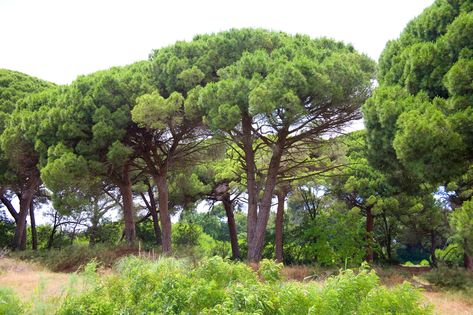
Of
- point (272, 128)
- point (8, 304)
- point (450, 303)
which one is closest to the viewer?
point (8, 304)

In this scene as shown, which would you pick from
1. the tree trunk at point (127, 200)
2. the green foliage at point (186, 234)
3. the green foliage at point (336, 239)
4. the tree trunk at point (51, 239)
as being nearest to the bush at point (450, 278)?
the green foliage at point (336, 239)

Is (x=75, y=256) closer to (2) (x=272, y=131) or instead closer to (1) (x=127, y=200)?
(1) (x=127, y=200)

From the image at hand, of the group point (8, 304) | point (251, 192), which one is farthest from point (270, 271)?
point (251, 192)

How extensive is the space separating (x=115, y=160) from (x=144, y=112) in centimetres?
227

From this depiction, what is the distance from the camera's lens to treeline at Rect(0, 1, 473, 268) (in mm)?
8953

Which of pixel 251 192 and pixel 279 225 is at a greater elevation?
pixel 251 192

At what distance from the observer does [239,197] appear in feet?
70.4

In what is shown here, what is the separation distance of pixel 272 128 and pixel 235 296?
29.4 ft

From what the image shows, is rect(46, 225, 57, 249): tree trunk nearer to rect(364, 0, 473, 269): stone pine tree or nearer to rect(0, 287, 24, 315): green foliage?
rect(364, 0, 473, 269): stone pine tree

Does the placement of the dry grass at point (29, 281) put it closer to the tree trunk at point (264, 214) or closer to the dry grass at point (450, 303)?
the tree trunk at point (264, 214)

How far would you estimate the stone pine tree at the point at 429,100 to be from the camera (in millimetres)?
8195

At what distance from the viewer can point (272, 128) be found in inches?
511

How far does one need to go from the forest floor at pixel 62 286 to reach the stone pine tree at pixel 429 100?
1.20 m

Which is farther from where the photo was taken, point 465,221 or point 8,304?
point 465,221
